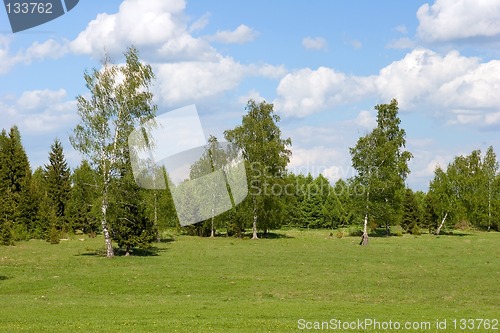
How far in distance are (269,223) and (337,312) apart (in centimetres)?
5635

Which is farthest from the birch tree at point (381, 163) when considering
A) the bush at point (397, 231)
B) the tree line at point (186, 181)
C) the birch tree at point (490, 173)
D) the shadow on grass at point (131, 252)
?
the birch tree at point (490, 173)

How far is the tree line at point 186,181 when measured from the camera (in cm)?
4784

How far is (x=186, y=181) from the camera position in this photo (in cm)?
8231

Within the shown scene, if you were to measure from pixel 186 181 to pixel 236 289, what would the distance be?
51890 mm

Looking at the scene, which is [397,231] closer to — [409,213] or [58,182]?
[409,213]

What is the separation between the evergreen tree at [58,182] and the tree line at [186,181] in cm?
14

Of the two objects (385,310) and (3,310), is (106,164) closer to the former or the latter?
(3,310)

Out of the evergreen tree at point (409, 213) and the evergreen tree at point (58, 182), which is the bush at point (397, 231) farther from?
the evergreen tree at point (58, 182)

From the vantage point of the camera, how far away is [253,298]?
28.2 metres

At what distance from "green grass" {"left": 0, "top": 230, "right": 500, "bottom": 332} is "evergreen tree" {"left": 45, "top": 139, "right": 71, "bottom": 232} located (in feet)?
102

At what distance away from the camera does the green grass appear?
21.5m

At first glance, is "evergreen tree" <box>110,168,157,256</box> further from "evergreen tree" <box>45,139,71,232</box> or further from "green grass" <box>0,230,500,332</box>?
"evergreen tree" <box>45,139,71,232</box>

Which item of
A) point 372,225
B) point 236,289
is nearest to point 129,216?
point 236,289

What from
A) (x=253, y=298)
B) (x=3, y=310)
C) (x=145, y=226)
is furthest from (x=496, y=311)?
(x=145, y=226)
